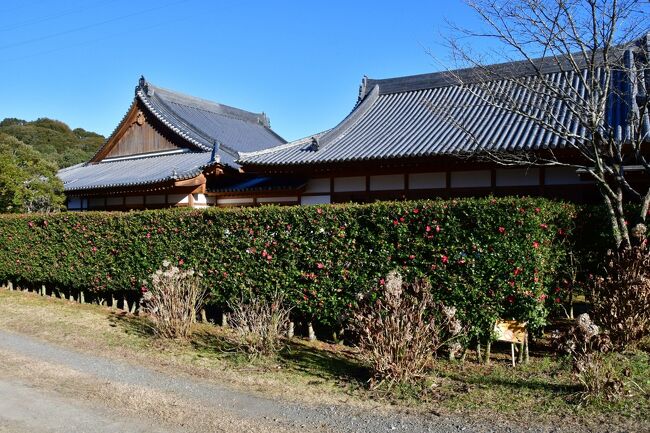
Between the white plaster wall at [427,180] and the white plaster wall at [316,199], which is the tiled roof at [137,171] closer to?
the white plaster wall at [316,199]

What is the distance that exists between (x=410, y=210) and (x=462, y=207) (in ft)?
2.25

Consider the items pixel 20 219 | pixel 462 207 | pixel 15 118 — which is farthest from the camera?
pixel 15 118

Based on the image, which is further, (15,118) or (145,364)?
(15,118)

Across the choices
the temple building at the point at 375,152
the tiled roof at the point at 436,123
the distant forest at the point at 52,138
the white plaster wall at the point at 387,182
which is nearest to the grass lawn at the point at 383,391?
the temple building at the point at 375,152

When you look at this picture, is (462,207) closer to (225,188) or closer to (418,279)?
(418,279)

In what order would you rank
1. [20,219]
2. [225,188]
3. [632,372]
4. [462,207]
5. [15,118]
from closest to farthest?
[632,372], [462,207], [20,219], [225,188], [15,118]

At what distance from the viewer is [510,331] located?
6.31 meters

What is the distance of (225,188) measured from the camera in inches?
586

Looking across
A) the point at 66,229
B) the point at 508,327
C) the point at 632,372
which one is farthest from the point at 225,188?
the point at 632,372

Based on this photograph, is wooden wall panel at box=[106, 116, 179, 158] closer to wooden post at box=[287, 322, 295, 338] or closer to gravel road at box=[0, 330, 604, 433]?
wooden post at box=[287, 322, 295, 338]

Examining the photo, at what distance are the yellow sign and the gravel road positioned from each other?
208cm

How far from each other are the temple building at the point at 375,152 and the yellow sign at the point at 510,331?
2469 millimetres

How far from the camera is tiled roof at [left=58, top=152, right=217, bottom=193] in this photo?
15.2 metres

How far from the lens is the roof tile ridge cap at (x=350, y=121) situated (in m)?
13.5
